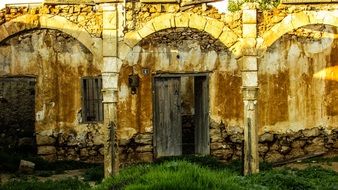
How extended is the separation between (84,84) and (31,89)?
195 cm

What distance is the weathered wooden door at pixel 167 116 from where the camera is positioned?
13672mm

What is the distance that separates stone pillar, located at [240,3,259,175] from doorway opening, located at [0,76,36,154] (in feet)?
21.3

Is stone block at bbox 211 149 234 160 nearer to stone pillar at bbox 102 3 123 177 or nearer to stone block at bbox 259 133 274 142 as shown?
stone block at bbox 259 133 274 142

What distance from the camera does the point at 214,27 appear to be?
10.5 m

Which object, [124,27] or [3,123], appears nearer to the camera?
[124,27]

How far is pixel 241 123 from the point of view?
528 inches

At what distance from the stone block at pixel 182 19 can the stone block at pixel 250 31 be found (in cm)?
127

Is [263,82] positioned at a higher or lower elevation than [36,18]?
lower

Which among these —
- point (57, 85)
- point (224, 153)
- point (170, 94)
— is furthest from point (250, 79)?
point (57, 85)

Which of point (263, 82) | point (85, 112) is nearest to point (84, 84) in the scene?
point (85, 112)

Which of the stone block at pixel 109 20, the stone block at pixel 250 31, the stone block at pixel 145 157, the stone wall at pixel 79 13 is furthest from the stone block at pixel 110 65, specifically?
the stone block at pixel 145 157

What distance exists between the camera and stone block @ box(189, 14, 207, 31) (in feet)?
34.0

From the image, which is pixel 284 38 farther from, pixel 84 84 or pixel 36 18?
pixel 36 18

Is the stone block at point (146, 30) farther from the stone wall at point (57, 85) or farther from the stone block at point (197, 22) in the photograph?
the stone wall at point (57, 85)
